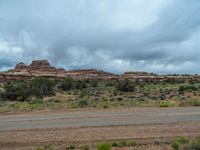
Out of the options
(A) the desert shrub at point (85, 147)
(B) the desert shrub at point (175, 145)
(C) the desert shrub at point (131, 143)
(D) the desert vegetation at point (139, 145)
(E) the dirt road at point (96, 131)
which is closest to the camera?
(B) the desert shrub at point (175, 145)

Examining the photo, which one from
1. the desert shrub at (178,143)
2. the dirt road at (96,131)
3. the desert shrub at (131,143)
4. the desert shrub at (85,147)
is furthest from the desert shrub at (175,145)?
the desert shrub at (85,147)

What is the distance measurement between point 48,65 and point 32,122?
170508mm

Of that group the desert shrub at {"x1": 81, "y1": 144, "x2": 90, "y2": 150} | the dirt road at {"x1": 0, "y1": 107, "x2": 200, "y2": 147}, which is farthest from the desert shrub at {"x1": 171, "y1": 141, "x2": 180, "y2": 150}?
the desert shrub at {"x1": 81, "y1": 144, "x2": 90, "y2": 150}

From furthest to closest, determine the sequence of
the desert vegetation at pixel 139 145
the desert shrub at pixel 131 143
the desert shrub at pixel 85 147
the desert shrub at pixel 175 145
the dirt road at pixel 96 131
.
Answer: the dirt road at pixel 96 131
the desert shrub at pixel 131 143
the desert shrub at pixel 85 147
the desert vegetation at pixel 139 145
the desert shrub at pixel 175 145

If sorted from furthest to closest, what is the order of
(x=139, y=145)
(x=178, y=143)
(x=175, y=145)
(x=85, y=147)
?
(x=139, y=145) < (x=85, y=147) < (x=178, y=143) < (x=175, y=145)

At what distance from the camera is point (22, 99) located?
50.7m

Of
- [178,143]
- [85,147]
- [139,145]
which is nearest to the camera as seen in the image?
[178,143]

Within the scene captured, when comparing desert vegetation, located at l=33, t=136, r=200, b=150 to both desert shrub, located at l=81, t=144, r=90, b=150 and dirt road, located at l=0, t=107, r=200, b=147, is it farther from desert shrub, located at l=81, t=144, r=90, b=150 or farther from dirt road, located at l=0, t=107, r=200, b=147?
dirt road, located at l=0, t=107, r=200, b=147

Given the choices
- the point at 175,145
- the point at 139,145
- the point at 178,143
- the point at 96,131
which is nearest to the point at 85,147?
the point at 139,145

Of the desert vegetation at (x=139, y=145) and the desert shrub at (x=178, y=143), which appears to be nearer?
the desert shrub at (x=178, y=143)

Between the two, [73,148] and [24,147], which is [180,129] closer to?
[73,148]

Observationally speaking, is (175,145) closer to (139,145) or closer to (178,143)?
(178,143)

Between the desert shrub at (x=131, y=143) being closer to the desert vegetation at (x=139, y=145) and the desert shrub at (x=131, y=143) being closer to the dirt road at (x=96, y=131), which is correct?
the desert vegetation at (x=139, y=145)

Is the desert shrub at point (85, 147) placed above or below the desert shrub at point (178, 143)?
below
